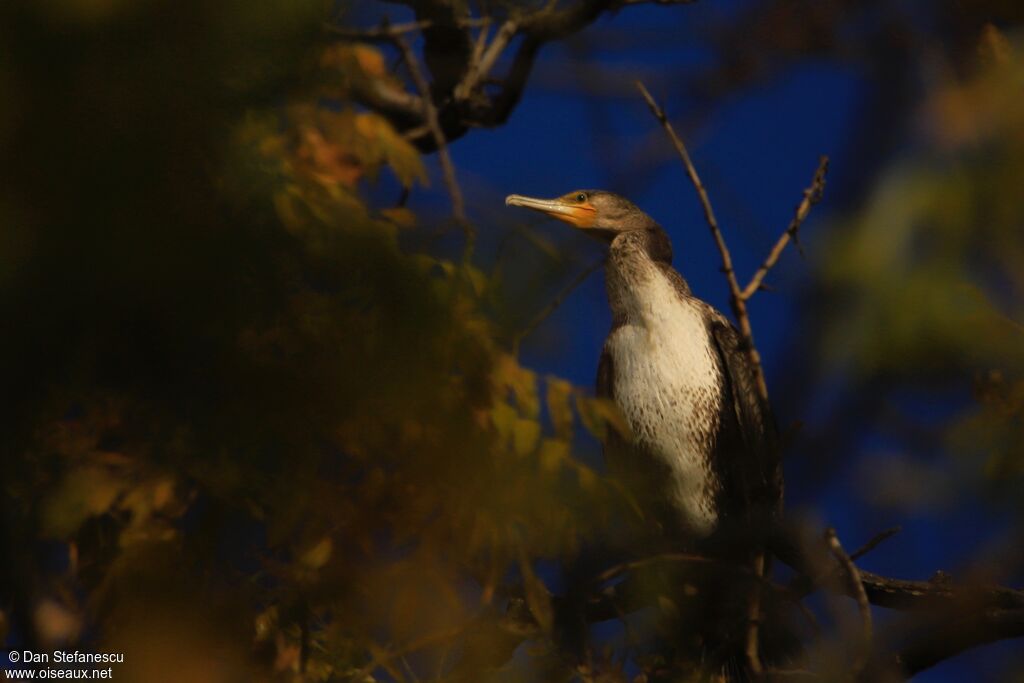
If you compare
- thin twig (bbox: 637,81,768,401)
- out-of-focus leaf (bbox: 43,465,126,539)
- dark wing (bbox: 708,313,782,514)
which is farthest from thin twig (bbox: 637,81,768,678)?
dark wing (bbox: 708,313,782,514)

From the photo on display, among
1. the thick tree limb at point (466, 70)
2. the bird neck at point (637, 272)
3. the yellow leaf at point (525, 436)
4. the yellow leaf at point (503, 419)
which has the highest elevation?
the yellow leaf at point (503, 419)

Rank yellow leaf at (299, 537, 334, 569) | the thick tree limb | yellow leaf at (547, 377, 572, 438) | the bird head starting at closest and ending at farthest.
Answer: yellow leaf at (299, 537, 334, 569)
yellow leaf at (547, 377, 572, 438)
the thick tree limb
the bird head

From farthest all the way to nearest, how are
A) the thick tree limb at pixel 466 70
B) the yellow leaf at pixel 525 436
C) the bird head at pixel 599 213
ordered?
the bird head at pixel 599 213
the thick tree limb at pixel 466 70
the yellow leaf at pixel 525 436

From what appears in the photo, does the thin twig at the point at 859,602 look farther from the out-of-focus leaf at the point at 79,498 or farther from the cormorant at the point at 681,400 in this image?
the cormorant at the point at 681,400

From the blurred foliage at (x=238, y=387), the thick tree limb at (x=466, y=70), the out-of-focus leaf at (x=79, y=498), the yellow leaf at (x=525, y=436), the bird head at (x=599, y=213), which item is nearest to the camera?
the blurred foliage at (x=238, y=387)

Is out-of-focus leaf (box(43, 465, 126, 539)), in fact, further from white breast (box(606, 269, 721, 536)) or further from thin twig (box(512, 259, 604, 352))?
white breast (box(606, 269, 721, 536))

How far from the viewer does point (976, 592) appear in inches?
78.6

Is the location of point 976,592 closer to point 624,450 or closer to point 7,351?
point 7,351

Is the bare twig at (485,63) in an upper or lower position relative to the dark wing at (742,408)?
upper

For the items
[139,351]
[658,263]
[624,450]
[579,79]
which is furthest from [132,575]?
[658,263]

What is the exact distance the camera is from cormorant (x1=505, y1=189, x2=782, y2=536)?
462cm

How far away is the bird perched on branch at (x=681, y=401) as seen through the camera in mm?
4613

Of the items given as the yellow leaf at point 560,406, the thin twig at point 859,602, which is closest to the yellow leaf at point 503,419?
the yellow leaf at point 560,406

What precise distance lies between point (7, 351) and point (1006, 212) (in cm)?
125
